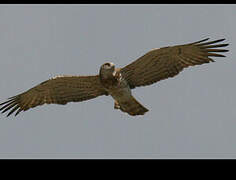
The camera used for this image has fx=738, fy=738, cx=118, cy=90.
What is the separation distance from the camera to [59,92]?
17766 millimetres

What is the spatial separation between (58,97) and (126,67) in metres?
1.97

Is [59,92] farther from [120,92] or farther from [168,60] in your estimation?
[168,60]

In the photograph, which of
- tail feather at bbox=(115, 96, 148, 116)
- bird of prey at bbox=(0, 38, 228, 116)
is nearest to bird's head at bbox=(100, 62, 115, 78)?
bird of prey at bbox=(0, 38, 228, 116)

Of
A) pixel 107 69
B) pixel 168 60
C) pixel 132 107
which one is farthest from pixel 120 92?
pixel 168 60

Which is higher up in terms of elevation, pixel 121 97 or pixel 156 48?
pixel 156 48

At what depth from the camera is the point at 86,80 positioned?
17.3 metres

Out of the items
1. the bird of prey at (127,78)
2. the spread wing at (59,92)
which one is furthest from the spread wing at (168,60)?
the spread wing at (59,92)

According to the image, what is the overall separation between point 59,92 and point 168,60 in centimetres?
282

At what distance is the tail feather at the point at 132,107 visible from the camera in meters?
16.9

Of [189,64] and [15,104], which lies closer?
[189,64]

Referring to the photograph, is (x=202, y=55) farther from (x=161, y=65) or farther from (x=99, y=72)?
(x=99, y=72)

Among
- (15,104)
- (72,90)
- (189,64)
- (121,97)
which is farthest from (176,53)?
(15,104)

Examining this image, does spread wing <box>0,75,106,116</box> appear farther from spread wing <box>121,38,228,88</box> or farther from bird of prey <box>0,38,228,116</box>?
spread wing <box>121,38,228,88</box>

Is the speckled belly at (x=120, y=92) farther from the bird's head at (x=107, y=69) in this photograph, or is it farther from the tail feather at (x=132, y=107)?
the bird's head at (x=107, y=69)
